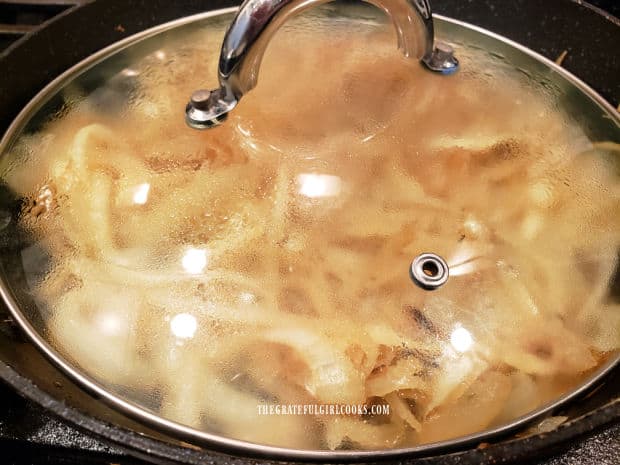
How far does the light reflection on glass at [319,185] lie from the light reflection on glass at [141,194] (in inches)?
11.6

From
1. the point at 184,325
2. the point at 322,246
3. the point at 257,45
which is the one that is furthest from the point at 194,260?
the point at 257,45

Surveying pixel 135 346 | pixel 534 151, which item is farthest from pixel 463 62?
pixel 135 346

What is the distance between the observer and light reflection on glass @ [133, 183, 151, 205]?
101cm

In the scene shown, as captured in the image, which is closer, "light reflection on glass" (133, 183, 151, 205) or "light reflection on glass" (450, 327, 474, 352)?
"light reflection on glass" (450, 327, 474, 352)

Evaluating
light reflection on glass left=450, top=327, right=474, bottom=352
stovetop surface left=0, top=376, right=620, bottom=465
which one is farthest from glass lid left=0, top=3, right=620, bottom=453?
stovetop surface left=0, top=376, right=620, bottom=465

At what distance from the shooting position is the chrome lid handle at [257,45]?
2.96ft

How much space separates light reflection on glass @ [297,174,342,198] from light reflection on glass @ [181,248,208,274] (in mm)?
226

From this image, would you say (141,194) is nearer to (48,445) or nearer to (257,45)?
(257,45)

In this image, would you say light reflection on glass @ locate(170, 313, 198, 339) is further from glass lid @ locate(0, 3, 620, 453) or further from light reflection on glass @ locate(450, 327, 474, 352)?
light reflection on glass @ locate(450, 327, 474, 352)

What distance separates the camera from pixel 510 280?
95cm

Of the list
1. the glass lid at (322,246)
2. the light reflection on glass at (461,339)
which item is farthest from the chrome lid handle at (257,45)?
the light reflection on glass at (461,339)

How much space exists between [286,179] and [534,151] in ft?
1.73

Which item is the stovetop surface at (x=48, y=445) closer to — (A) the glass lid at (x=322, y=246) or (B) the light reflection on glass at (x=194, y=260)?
(A) the glass lid at (x=322, y=246)

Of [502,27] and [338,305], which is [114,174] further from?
[502,27]
